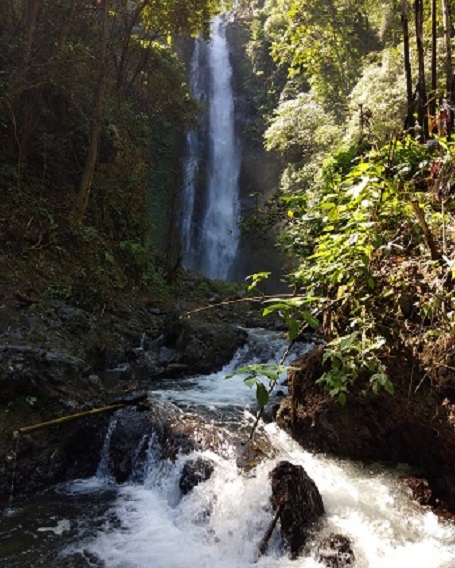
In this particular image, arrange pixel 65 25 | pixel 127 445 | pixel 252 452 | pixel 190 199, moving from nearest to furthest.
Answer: pixel 252 452 < pixel 127 445 < pixel 65 25 < pixel 190 199

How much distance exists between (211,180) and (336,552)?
944 inches

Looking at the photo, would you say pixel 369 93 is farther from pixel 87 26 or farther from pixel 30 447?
pixel 30 447

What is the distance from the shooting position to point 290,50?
1127cm

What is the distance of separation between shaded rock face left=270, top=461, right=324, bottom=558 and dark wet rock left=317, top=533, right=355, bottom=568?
19 centimetres

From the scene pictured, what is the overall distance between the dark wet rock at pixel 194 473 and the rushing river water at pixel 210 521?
88 mm

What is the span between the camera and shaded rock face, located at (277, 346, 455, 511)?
13.6 feet

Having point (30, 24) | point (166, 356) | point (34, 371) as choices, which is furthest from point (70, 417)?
point (30, 24)

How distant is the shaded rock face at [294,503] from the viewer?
4.16 meters

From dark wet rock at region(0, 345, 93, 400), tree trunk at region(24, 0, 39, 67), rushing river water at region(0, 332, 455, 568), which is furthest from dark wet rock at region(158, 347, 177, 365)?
tree trunk at region(24, 0, 39, 67)

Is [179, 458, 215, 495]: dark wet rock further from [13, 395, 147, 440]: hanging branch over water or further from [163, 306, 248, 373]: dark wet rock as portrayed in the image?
[163, 306, 248, 373]: dark wet rock

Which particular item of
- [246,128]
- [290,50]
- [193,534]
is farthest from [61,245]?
[246,128]

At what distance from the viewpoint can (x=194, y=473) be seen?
531 centimetres

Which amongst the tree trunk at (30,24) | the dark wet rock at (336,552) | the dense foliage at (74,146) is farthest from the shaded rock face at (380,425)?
the tree trunk at (30,24)

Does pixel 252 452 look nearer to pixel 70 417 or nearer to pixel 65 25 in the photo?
pixel 70 417
